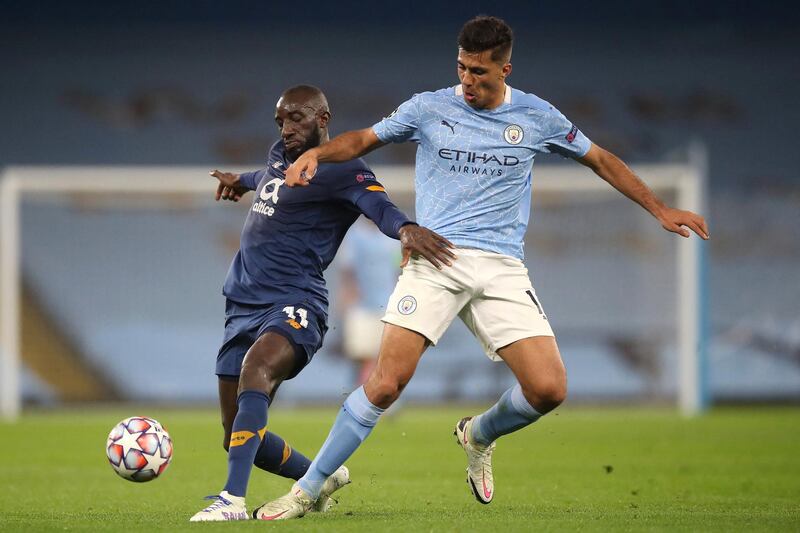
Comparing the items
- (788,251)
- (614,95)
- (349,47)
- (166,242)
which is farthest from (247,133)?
(788,251)

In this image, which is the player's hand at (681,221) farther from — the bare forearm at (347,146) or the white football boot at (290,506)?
the white football boot at (290,506)

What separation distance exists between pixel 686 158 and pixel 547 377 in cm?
1177

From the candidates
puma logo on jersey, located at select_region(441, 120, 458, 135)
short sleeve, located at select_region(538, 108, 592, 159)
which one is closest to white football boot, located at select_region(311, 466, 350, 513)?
puma logo on jersey, located at select_region(441, 120, 458, 135)

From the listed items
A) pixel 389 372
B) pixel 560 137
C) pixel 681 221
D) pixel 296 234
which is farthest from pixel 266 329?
pixel 681 221

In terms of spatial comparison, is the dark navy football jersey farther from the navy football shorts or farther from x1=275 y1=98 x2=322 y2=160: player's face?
x1=275 y1=98 x2=322 y2=160: player's face

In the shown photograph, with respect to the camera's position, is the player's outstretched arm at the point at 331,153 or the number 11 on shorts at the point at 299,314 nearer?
the player's outstretched arm at the point at 331,153

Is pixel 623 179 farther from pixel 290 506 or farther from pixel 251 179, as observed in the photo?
pixel 290 506

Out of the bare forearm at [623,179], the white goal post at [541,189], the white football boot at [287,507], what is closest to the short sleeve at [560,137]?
the bare forearm at [623,179]

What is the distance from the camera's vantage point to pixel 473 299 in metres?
5.83

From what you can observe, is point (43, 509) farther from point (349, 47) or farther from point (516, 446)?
point (349, 47)

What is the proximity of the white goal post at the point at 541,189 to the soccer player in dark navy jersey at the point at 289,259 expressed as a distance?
10157 mm

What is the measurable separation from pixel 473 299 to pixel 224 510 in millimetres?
1455

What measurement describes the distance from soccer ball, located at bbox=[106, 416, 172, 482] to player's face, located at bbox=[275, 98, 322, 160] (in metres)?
1.51

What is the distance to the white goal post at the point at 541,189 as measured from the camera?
15688 mm
